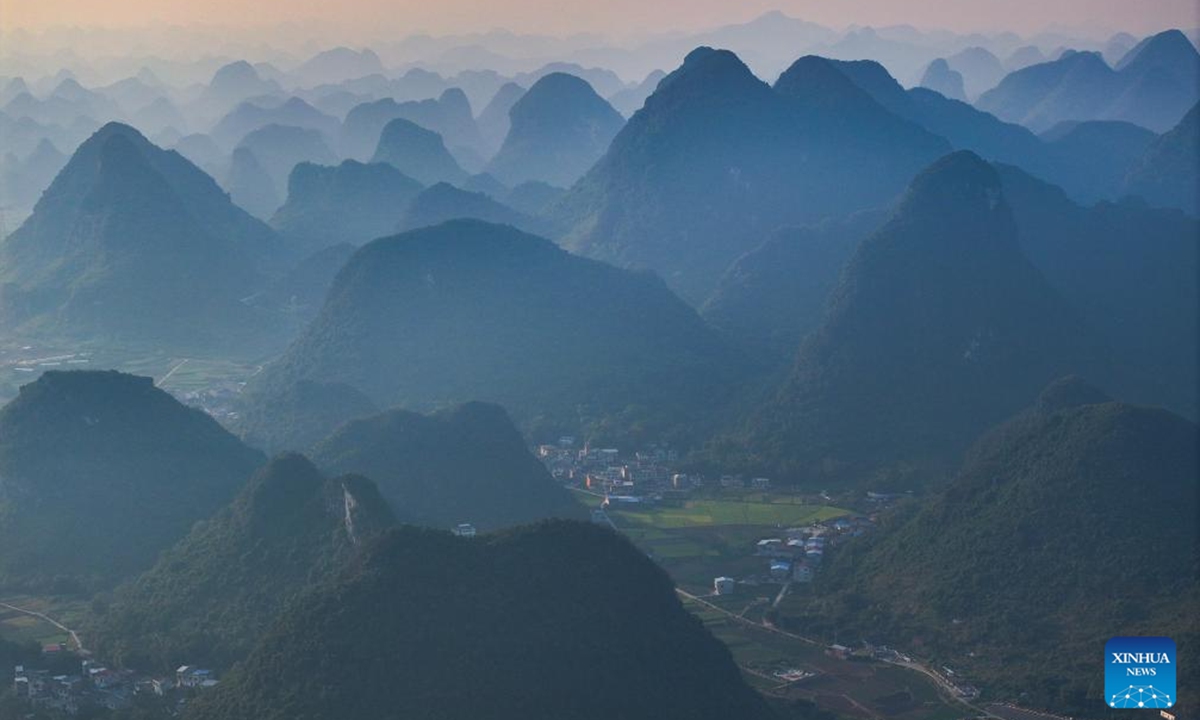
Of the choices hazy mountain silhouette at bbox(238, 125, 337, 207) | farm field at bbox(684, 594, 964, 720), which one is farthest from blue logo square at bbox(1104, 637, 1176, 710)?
hazy mountain silhouette at bbox(238, 125, 337, 207)

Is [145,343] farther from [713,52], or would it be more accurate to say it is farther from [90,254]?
[713,52]

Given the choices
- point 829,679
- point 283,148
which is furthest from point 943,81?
point 829,679

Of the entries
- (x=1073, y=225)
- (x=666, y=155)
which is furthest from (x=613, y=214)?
(x=1073, y=225)

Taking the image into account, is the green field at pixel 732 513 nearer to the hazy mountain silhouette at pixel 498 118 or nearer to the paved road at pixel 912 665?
the paved road at pixel 912 665

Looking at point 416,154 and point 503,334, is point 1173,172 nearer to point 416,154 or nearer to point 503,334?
point 503,334

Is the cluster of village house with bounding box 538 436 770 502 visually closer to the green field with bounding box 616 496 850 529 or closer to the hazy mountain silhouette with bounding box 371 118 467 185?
the green field with bounding box 616 496 850 529

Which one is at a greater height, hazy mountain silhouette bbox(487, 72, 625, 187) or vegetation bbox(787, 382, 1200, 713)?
hazy mountain silhouette bbox(487, 72, 625, 187)
